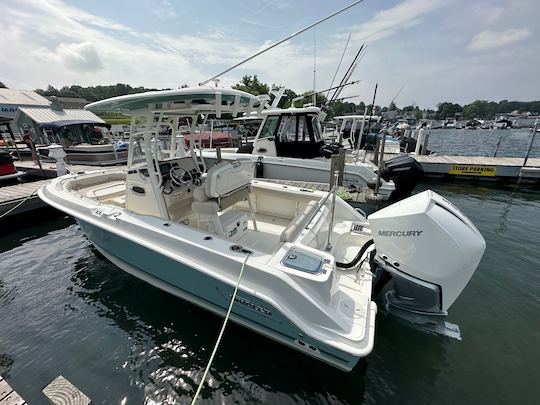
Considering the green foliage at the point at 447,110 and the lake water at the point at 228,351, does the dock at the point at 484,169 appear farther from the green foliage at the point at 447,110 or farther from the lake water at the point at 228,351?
the green foliage at the point at 447,110

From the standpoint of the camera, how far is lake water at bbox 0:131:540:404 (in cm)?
249

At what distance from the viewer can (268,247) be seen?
3.71 metres

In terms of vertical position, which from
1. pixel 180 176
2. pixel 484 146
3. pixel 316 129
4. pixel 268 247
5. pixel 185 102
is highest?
pixel 185 102

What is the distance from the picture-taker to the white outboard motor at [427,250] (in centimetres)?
242

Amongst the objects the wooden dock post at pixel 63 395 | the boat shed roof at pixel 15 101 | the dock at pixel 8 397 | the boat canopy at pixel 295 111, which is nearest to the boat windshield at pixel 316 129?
the boat canopy at pixel 295 111

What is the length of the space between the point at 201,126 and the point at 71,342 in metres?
3.35

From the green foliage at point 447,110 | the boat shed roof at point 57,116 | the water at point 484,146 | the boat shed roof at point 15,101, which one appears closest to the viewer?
the boat shed roof at point 57,116

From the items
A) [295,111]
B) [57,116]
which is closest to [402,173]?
[295,111]

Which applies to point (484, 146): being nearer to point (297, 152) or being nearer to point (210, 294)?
point (297, 152)

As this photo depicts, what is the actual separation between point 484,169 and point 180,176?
37.6 ft

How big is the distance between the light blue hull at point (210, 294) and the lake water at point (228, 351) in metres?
0.38

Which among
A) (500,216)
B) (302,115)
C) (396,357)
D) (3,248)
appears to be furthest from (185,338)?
(500,216)

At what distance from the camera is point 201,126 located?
409 cm

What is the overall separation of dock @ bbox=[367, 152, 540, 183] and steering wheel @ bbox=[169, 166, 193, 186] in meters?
10.5
